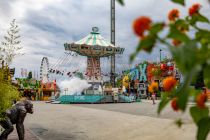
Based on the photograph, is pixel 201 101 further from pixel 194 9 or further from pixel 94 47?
pixel 94 47

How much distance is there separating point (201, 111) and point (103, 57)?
69804mm

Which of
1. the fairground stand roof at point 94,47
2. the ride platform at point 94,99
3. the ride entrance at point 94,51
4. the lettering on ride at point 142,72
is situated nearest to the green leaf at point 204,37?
the ride platform at point 94,99

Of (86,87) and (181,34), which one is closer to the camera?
(181,34)

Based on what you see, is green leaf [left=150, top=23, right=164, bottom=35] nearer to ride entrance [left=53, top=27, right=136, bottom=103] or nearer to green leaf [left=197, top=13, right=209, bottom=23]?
green leaf [left=197, top=13, right=209, bottom=23]

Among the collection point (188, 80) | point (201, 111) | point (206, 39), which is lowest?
point (201, 111)

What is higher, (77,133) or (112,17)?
(112,17)

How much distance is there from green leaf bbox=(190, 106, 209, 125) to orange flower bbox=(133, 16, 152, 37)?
547 millimetres

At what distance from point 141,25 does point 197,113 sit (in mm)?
603

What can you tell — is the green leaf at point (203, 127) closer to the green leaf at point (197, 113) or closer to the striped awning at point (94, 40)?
the green leaf at point (197, 113)

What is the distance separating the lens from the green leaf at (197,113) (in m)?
1.98

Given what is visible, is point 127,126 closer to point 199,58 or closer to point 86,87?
point 199,58

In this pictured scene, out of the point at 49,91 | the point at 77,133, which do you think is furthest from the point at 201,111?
the point at 49,91

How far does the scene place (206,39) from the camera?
6.33ft

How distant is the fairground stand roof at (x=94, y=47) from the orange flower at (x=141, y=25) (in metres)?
64.8
